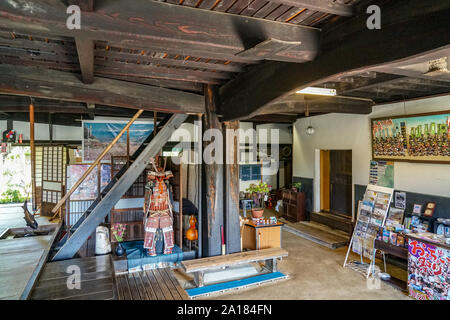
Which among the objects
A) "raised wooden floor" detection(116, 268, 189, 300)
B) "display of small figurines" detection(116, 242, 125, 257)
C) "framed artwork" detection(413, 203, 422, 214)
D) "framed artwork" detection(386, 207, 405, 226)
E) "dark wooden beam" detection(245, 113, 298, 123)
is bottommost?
"raised wooden floor" detection(116, 268, 189, 300)

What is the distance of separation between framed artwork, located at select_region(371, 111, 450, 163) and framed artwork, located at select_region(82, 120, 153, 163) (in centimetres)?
650

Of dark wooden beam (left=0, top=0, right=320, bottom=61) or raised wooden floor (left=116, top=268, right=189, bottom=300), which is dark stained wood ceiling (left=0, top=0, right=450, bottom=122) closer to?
dark wooden beam (left=0, top=0, right=320, bottom=61)

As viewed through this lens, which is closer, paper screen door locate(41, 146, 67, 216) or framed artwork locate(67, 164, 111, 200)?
framed artwork locate(67, 164, 111, 200)

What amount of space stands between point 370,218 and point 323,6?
4.60 meters

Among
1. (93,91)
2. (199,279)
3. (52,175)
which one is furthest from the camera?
(52,175)

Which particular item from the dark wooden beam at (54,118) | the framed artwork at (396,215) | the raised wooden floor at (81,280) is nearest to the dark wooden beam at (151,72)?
the raised wooden floor at (81,280)

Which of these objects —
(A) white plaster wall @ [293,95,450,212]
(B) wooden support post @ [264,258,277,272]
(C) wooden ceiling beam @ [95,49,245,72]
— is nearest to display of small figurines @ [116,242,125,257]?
(B) wooden support post @ [264,258,277,272]

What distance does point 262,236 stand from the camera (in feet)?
20.5

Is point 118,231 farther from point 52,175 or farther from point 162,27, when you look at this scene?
point 162,27

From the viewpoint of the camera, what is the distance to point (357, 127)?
769cm

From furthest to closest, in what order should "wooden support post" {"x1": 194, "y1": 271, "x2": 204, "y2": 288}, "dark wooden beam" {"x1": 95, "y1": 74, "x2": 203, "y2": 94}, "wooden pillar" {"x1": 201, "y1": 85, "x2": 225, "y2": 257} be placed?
→ "wooden pillar" {"x1": 201, "y1": 85, "x2": 225, "y2": 257}, "wooden support post" {"x1": 194, "y1": 271, "x2": 204, "y2": 288}, "dark wooden beam" {"x1": 95, "y1": 74, "x2": 203, "y2": 94}

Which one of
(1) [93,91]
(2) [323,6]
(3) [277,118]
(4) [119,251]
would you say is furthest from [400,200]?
(1) [93,91]

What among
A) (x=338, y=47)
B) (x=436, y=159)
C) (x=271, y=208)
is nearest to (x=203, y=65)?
(x=338, y=47)

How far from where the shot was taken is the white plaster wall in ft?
19.4
